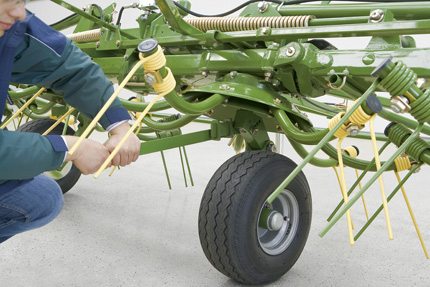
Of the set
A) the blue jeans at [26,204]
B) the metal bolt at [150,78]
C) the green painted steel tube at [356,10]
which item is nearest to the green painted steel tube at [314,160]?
the green painted steel tube at [356,10]

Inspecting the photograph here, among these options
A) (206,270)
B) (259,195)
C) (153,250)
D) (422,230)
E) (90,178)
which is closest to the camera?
(259,195)

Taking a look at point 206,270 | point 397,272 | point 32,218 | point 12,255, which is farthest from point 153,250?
point 397,272

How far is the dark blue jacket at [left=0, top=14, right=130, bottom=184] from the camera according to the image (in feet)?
2.89

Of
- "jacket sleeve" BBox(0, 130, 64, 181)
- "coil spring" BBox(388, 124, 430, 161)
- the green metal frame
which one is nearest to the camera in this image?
"jacket sleeve" BBox(0, 130, 64, 181)

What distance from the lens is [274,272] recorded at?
1.55 m

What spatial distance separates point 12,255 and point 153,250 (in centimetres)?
52

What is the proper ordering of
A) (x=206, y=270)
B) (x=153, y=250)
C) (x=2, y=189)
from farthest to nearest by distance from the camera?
(x=153, y=250)
(x=206, y=270)
(x=2, y=189)

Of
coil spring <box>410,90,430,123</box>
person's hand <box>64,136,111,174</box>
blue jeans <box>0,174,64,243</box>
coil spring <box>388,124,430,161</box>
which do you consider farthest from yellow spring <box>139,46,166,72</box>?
coil spring <box>388,124,430,161</box>

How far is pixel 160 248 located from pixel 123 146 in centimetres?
87

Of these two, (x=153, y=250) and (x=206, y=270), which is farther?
(x=153, y=250)

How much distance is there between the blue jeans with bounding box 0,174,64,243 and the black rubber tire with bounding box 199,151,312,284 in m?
0.46

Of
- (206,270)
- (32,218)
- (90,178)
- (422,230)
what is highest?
(32,218)

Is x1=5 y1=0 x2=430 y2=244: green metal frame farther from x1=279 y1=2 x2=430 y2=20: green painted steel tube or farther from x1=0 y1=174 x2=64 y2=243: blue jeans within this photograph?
x1=0 y1=174 x2=64 y2=243: blue jeans

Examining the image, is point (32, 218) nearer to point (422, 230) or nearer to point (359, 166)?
point (359, 166)
